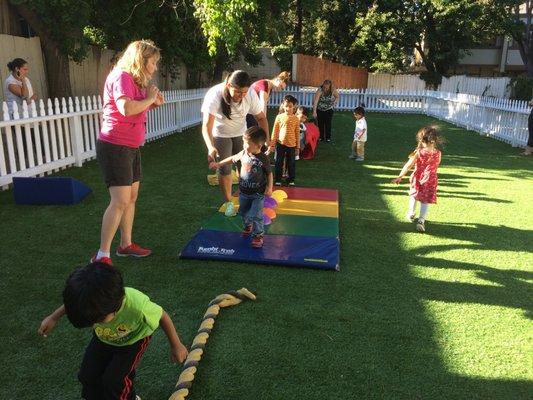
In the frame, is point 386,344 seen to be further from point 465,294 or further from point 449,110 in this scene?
point 449,110

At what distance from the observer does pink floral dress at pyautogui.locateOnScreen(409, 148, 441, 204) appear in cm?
550

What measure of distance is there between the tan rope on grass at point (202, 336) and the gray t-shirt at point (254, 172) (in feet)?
4.10

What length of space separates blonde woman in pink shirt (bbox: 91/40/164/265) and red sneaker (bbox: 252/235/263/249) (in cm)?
131

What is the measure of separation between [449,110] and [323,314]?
57.9 feet

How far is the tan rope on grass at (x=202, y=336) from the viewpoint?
8.54 feet

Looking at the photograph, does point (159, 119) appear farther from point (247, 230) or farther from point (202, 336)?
point (202, 336)

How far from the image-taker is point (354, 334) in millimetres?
3299

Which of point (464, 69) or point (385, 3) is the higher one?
point (385, 3)

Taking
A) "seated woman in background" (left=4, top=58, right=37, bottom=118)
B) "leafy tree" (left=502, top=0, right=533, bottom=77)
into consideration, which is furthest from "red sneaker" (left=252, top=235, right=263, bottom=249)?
"leafy tree" (left=502, top=0, right=533, bottom=77)

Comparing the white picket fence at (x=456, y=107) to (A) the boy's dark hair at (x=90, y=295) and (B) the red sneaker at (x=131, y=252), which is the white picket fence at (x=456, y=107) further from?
(A) the boy's dark hair at (x=90, y=295)

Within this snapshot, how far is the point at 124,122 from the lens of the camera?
12.3ft

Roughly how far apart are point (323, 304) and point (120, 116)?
2264 millimetres

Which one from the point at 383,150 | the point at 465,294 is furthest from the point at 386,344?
the point at 383,150

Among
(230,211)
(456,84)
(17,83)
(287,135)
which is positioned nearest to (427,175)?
(230,211)
